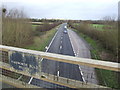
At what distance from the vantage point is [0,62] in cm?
109

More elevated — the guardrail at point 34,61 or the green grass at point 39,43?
the guardrail at point 34,61

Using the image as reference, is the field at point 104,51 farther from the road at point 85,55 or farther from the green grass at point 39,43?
the green grass at point 39,43

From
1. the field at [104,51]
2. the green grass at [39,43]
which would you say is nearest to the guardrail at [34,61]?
the field at [104,51]

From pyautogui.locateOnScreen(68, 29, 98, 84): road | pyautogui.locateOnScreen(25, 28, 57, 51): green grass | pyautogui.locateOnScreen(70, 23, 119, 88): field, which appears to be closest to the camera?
pyautogui.locateOnScreen(68, 29, 98, 84): road

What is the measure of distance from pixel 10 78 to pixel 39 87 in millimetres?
272

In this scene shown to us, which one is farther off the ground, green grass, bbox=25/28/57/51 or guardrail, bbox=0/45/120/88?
guardrail, bbox=0/45/120/88

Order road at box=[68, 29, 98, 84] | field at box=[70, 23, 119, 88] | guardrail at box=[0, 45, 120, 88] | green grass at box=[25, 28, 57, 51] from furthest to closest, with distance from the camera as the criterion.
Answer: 1. green grass at box=[25, 28, 57, 51]
2. field at box=[70, 23, 119, 88]
3. road at box=[68, 29, 98, 84]
4. guardrail at box=[0, 45, 120, 88]

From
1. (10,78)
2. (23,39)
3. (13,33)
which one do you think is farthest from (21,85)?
(23,39)

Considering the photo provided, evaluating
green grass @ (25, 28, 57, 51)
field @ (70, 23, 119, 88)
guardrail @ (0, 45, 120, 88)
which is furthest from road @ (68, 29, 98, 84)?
green grass @ (25, 28, 57, 51)

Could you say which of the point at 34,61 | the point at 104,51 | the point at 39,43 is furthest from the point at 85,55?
the point at 34,61

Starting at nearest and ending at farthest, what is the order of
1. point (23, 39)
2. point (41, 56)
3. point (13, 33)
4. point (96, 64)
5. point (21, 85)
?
point (96, 64) < point (41, 56) < point (21, 85) < point (13, 33) < point (23, 39)

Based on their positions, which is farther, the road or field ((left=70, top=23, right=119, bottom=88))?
field ((left=70, top=23, right=119, bottom=88))

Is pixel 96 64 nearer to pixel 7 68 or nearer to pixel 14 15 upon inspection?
pixel 7 68

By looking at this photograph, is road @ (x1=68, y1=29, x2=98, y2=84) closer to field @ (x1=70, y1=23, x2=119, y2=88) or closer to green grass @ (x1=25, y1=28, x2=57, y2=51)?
field @ (x1=70, y1=23, x2=119, y2=88)
